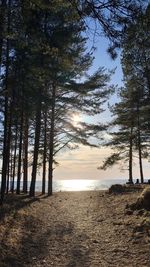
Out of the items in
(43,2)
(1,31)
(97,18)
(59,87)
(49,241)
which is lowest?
(49,241)

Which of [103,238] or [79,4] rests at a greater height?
[79,4]

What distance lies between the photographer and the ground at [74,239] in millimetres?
9391

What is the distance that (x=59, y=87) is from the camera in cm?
2988

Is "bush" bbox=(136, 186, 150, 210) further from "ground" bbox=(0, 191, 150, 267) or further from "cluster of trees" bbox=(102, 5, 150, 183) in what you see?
"cluster of trees" bbox=(102, 5, 150, 183)

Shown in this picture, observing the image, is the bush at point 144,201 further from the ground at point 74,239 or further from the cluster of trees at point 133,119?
the cluster of trees at point 133,119

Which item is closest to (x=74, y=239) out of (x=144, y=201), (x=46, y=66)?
(x=144, y=201)

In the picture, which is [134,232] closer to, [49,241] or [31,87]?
[49,241]

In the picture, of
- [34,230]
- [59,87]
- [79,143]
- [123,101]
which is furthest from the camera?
[123,101]

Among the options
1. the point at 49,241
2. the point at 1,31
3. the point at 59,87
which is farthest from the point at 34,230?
the point at 59,87

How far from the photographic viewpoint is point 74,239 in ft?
38.9

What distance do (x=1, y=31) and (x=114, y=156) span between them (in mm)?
30336

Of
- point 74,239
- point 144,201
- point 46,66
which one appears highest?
point 46,66

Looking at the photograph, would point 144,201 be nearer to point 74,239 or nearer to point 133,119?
point 74,239

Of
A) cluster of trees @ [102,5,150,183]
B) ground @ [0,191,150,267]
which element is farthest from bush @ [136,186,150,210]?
cluster of trees @ [102,5,150,183]
